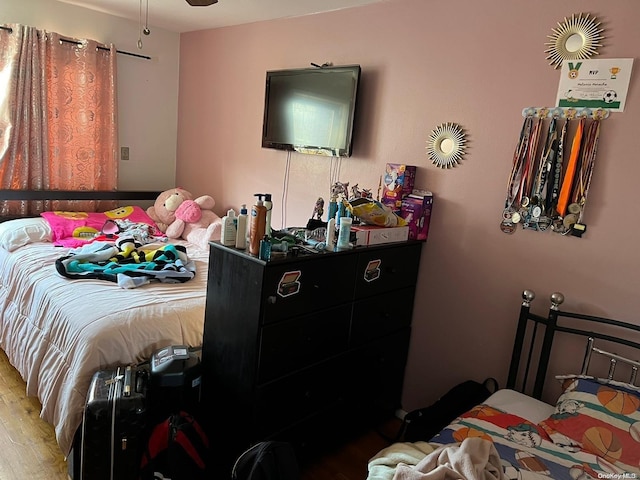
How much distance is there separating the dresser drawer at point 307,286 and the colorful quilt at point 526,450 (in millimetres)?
694

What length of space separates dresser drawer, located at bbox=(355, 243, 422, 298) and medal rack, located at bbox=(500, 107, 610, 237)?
514 millimetres

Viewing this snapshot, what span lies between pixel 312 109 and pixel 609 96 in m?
1.56

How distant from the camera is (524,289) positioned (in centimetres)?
213

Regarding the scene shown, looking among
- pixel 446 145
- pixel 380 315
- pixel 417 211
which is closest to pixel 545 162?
pixel 446 145

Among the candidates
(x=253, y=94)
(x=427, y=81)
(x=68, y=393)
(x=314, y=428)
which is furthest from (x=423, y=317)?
(x=253, y=94)

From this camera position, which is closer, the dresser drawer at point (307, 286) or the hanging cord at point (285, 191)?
the dresser drawer at point (307, 286)

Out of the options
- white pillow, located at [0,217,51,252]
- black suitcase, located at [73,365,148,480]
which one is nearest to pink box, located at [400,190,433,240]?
black suitcase, located at [73,365,148,480]

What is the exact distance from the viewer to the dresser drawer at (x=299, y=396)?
1829 millimetres

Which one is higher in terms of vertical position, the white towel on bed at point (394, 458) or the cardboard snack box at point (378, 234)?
the cardboard snack box at point (378, 234)

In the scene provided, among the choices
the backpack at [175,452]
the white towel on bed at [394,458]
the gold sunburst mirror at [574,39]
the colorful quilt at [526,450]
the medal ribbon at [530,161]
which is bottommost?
the backpack at [175,452]

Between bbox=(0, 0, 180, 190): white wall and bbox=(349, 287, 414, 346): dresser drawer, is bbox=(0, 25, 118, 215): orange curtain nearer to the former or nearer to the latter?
bbox=(0, 0, 180, 190): white wall

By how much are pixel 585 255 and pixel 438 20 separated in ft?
4.39

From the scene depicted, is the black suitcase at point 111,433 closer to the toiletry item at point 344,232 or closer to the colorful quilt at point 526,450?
the toiletry item at point 344,232

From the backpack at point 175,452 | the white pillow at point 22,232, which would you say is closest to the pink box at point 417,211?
the backpack at point 175,452
